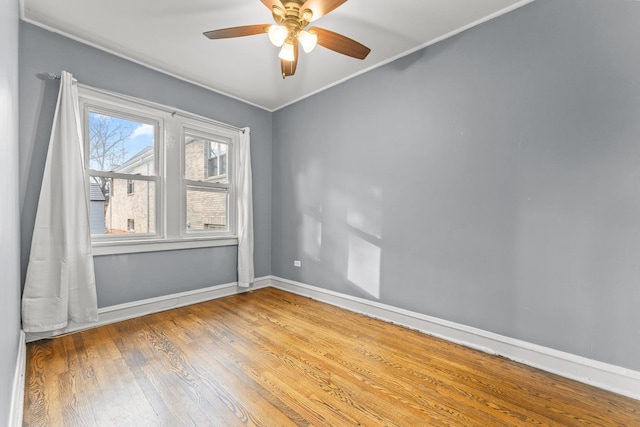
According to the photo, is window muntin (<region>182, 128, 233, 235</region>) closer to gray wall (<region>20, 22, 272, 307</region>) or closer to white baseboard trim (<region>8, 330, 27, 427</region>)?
gray wall (<region>20, 22, 272, 307</region>)

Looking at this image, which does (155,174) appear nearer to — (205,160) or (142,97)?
(205,160)

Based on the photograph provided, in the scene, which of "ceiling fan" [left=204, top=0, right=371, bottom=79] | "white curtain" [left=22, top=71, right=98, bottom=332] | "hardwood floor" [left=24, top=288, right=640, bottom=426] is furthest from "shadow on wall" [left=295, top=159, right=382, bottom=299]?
"white curtain" [left=22, top=71, right=98, bottom=332]

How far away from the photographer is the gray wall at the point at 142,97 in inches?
93.0

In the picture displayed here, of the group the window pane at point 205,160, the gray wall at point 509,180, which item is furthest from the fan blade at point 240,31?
the window pane at point 205,160

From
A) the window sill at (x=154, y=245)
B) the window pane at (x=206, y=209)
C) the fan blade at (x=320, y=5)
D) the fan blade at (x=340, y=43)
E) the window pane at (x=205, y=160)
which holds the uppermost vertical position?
the fan blade at (x=320, y=5)

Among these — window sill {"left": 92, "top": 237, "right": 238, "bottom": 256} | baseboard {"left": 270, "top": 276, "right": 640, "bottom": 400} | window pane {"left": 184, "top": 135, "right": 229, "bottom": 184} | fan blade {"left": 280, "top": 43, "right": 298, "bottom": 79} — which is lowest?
baseboard {"left": 270, "top": 276, "right": 640, "bottom": 400}

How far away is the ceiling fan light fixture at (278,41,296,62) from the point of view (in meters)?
2.10

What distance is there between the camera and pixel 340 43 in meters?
2.13

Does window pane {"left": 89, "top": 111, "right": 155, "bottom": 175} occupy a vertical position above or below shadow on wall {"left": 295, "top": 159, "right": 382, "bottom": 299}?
above

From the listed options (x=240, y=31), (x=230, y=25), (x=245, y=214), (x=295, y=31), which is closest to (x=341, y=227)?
(x=245, y=214)

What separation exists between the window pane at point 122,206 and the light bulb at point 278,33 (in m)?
2.23

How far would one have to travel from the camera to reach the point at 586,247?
6.28 feet

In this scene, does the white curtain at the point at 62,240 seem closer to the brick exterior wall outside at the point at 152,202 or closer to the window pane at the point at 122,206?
the window pane at the point at 122,206

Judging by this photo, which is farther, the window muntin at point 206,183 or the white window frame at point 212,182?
the window muntin at point 206,183
